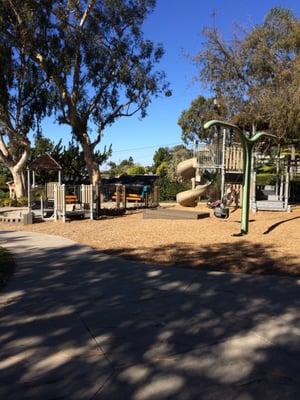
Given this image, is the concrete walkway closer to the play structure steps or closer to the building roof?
the play structure steps

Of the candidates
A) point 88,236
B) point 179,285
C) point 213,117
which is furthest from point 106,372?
point 213,117

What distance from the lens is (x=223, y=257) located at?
8.39 m

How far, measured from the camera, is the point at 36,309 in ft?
17.3

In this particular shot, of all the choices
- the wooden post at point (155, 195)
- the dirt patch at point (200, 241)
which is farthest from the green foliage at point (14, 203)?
the dirt patch at point (200, 241)

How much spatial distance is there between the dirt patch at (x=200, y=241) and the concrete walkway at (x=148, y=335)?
0.93m

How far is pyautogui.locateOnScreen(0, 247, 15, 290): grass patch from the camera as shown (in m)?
6.74

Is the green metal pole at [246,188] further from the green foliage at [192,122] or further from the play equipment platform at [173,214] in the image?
the green foliage at [192,122]

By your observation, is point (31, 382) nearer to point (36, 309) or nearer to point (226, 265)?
point (36, 309)

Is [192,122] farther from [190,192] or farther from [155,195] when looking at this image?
[190,192]

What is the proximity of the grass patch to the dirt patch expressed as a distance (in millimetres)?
1981

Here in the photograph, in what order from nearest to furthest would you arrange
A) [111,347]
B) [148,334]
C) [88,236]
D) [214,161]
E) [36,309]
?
[111,347] < [148,334] < [36,309] < [88,236] < [214,161]

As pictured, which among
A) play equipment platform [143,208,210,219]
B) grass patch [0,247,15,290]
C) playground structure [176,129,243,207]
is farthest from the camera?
playground structure [176,129,243,207]

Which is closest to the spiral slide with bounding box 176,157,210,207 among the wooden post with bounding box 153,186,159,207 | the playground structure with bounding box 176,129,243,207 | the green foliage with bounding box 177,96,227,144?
the playground structure with bounding box 176,129,243,207

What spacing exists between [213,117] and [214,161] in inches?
97.8
